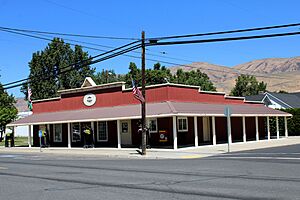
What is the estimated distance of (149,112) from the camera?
3117 centimetres

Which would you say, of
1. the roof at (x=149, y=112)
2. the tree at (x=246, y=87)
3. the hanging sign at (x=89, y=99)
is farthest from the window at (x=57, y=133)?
the tree at (x=246, y=87)

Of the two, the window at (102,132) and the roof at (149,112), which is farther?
the window at (102,132)

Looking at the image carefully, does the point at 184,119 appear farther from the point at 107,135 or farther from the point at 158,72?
the point at 158,72

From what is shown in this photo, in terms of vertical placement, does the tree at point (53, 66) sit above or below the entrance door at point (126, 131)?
above

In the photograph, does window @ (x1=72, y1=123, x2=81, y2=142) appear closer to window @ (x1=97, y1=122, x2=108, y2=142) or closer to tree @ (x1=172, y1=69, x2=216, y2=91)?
window @ (x1=97, y1=122, x2=108, y2=142)

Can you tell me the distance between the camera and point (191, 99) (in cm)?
3469

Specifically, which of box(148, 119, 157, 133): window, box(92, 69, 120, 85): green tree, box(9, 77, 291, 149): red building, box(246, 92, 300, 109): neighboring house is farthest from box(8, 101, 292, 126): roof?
box(92, 69, 120, 85): green tree

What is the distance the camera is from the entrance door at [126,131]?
3594 cm

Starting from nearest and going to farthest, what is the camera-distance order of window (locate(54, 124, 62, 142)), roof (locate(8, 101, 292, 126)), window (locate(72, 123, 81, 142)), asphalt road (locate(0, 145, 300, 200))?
asphalt road (locate(0, 145, 300, 200))
roof (locate(8, 101, 292, 126))
window (locate(72, 123, 81, 142))
window (locate(54, 124, 62, 142))

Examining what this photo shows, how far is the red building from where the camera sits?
3247cm

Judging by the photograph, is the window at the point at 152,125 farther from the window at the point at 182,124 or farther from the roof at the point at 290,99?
the roof at the point at 290,99

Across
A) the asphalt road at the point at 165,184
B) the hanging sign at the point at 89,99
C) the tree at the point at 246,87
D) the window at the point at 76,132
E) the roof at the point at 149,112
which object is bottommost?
the asphalt road at the point at 165,184

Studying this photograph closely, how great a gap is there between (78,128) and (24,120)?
6251 mm

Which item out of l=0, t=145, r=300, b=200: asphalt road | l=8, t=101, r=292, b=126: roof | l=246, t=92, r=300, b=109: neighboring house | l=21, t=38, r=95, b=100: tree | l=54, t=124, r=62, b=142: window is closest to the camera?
l=0, t=145, r=300, b=200: asphalt road
